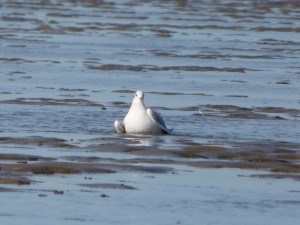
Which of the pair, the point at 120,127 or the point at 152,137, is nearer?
the point at 152,137

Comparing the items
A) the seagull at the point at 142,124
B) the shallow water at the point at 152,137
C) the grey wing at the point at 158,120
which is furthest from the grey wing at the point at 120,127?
the grey wing at the point at 158,120

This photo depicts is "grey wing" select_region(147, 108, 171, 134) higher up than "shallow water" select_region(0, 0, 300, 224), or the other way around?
"grey wing" select_region(147, 108, 171, 134)

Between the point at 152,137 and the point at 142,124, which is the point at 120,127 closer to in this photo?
the point at 142,124

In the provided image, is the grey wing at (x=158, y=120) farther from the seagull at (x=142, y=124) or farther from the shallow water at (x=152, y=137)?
the shallow water at (x=152, y=137)

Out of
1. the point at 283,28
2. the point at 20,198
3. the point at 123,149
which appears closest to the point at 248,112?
the point at 123,149

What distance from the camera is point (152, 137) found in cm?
1578

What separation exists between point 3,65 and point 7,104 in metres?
7.15

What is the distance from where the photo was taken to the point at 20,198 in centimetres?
1095

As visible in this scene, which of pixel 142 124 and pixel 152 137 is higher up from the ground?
pixel 142 124

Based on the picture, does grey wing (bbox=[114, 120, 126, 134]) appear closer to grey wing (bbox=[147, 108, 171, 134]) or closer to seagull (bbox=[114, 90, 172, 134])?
seagull (bbox=[114, 90, 172, 134])

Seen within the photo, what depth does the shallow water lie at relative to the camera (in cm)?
1090

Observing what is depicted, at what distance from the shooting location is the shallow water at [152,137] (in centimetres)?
1090

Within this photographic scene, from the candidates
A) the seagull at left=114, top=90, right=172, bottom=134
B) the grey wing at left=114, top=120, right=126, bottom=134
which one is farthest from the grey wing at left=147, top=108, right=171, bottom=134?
the grey wing at left=114, top=120, right=126, bottom=134

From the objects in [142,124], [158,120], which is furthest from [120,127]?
[158,120]
